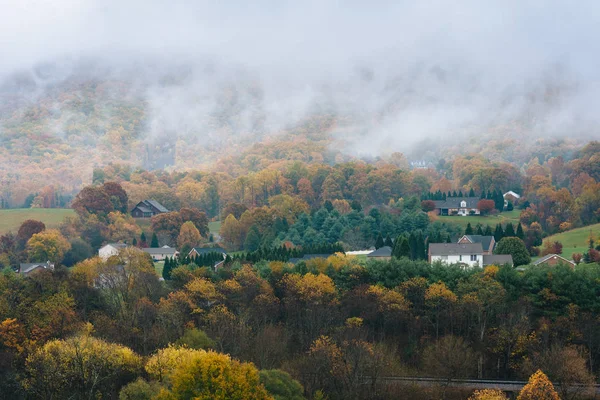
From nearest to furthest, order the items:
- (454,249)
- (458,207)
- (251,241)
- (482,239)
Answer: (454,249)
(482,239)
(251,241)
(458,207)

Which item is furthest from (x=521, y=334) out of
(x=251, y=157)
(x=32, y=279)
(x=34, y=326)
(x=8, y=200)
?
(x=251, y=157)

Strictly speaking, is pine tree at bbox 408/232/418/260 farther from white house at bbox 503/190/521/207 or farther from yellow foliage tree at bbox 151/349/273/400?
A: white house at bbox 503/190/521/207

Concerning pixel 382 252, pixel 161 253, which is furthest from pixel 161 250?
pixel 382 252

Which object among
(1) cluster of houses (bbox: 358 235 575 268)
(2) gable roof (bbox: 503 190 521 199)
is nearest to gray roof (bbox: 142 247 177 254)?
(1) cluster of houses (bbox: 358 235 575 268)

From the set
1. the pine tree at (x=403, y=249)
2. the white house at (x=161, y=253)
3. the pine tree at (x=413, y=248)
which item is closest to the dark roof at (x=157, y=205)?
the white house at (x=161, y=253)

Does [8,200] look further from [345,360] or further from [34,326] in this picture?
[345,360]

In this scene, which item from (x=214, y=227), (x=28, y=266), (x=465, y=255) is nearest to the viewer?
(x=465, y=255)

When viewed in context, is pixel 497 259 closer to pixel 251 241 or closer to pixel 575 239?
pixel 575 239
